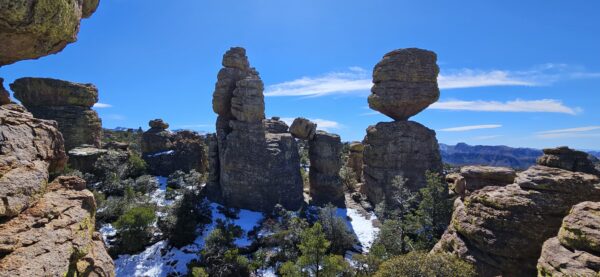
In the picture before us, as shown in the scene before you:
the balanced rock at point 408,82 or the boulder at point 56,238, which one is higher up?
the balanced rock at point 408,82

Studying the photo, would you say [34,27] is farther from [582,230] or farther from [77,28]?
[582,230]

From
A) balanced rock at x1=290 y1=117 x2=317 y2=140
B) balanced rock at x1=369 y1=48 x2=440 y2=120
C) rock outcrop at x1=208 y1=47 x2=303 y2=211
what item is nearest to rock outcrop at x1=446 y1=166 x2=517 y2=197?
balanced rock at x1=369 y1=48 x2=440 y2=120

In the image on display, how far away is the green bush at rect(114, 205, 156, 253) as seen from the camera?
32.2 metres

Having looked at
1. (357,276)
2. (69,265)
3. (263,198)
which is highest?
(69,265)

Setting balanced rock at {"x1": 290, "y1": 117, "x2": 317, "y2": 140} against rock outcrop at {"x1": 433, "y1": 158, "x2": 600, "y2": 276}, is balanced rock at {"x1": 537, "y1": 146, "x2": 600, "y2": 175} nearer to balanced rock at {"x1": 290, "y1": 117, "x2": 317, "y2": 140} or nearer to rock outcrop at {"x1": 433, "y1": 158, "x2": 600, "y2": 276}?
rock outcrop at {"x1": 433, "y1": 158, "x2": 600, "y2": 276}


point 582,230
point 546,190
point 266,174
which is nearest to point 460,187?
point 546,190

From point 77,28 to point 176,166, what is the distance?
137 feet

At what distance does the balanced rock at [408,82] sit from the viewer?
45.2 metres

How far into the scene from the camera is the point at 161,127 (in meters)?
59.0

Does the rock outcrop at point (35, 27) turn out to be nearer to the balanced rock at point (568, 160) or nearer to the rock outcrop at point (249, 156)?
the balanced rock at point (568, 160)

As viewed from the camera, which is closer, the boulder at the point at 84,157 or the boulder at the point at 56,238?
the boulder at the point at 56,238

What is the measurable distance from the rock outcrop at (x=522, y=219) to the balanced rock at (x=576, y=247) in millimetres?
2795

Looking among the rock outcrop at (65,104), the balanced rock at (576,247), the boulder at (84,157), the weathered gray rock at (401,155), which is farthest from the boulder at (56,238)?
the rock outcrop at (65,104)

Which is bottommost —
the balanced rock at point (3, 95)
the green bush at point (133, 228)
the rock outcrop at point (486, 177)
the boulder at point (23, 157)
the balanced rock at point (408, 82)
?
Answer: the green bush at point (133, 228)
